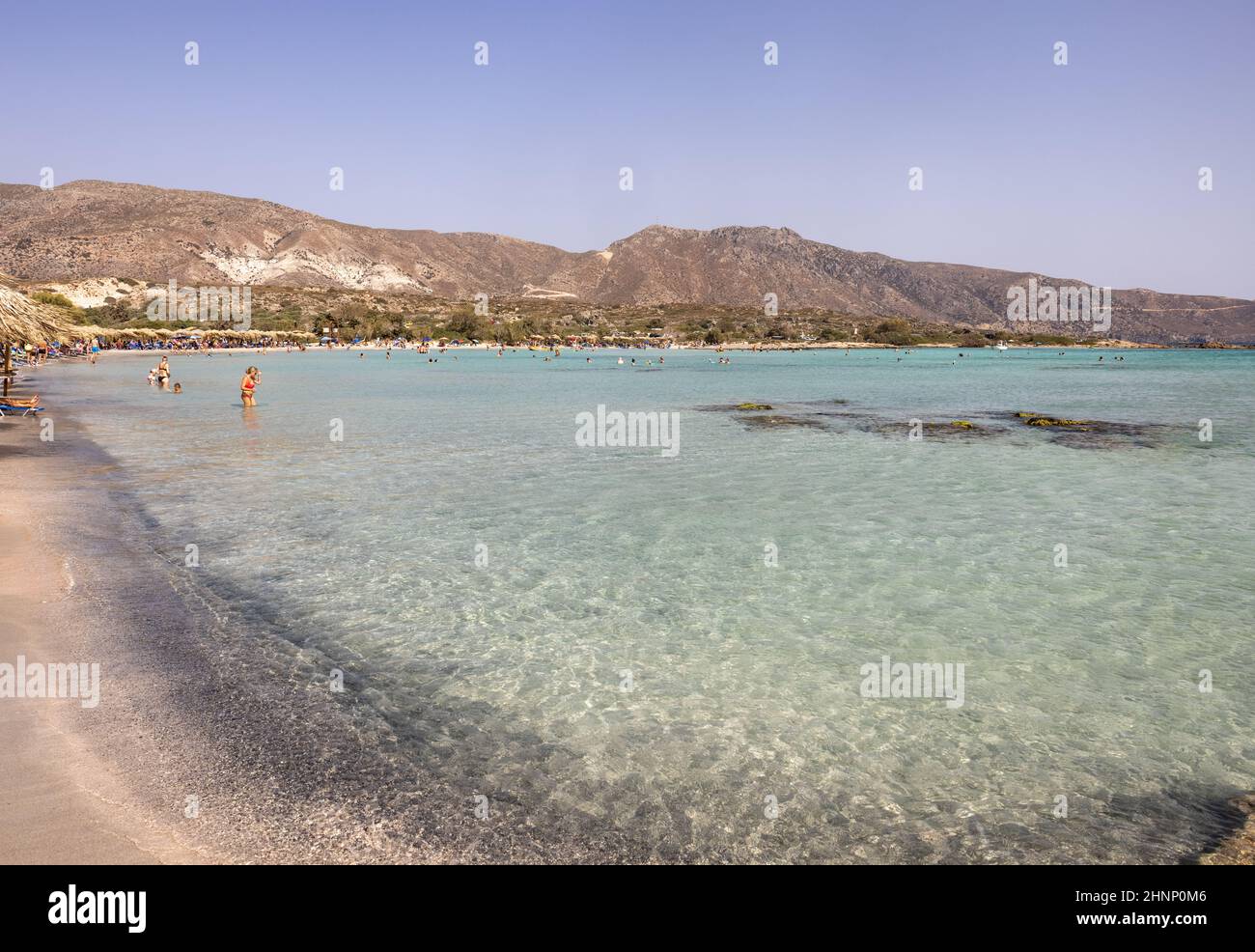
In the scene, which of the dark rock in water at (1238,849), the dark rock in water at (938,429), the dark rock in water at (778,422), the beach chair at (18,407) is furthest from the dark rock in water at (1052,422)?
the beach chair at (18,407)

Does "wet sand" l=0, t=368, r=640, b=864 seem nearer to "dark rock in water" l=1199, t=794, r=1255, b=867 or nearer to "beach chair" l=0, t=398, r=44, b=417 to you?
"dark rock in water" l=1199, t=794, r=1255, b=867

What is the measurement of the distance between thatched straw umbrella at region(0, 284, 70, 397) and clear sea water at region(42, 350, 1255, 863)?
7326mm

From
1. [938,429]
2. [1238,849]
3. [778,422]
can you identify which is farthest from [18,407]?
[1238,849]

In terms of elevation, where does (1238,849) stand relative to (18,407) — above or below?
below

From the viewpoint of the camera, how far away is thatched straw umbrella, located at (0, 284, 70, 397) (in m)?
26.1

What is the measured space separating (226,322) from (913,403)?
122600 mm

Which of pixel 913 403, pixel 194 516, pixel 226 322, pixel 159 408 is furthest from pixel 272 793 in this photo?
pixel 226 322

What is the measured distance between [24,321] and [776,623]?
31.0 metres

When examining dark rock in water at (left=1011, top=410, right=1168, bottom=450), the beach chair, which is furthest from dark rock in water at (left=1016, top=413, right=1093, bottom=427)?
the beach chair

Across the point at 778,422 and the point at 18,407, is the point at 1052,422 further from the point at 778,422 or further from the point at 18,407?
the point at 18,407

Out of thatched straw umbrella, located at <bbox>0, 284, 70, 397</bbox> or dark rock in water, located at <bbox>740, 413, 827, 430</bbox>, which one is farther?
dark rock in water, located at <bbox>740, 413, 827, 430</bbox>

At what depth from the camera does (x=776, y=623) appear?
9016 millimetres
